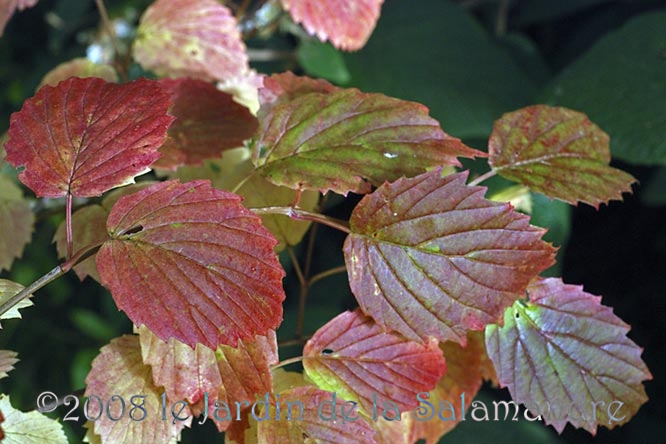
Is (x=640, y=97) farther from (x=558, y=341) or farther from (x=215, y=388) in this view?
(x=215, y=388)

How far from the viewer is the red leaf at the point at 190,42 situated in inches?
27.3

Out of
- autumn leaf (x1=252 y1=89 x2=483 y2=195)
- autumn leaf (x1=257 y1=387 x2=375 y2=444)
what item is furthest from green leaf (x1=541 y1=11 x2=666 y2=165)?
autumn leaf (x1=257 y1=387 x2=375 y2=444)

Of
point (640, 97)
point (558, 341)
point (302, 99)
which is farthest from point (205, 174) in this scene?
point (640, 97)

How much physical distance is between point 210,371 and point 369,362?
11 centimetres

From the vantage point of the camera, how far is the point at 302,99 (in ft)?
1.63

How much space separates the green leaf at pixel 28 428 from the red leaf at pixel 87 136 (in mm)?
128

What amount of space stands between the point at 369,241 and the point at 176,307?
127 mm

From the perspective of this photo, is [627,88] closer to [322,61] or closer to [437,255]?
[322,61]

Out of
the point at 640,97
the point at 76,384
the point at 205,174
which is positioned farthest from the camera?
the point at 76,384

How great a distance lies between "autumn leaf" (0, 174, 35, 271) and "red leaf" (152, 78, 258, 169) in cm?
15

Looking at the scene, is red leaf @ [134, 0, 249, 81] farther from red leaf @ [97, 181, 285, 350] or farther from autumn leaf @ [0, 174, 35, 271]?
red leaf @ [97, 181, 285, 350]

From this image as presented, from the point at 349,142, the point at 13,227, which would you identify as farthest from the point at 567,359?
the point at 13,227

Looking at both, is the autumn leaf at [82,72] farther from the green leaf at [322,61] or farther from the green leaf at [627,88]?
the green leaf at [627,88]

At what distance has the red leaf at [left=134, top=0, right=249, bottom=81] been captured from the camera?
693 mm
